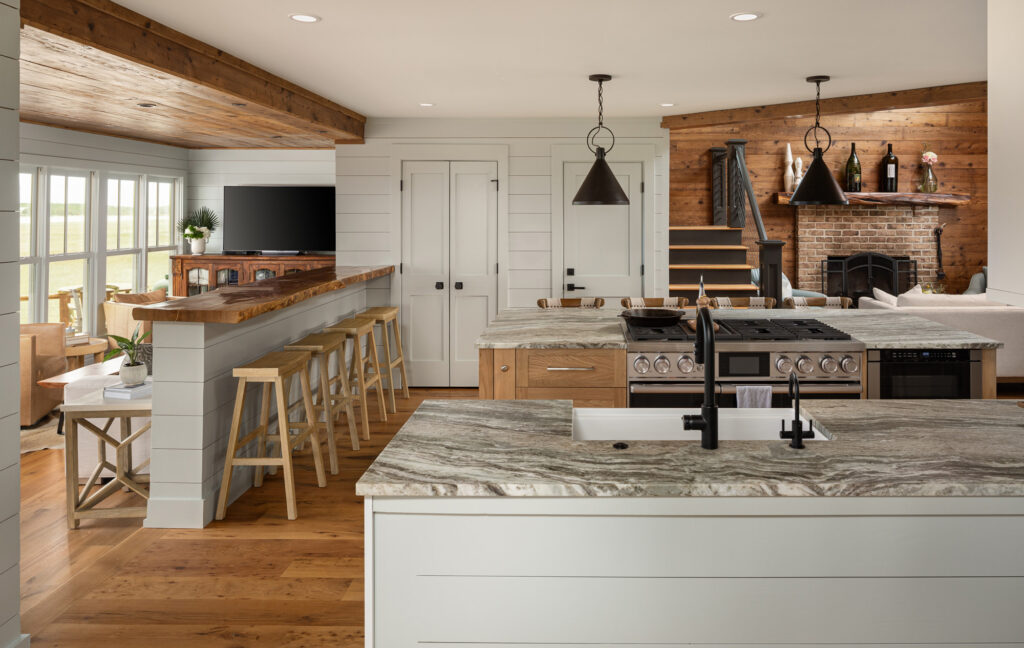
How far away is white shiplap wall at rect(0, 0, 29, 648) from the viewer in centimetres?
253

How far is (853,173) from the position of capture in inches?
422

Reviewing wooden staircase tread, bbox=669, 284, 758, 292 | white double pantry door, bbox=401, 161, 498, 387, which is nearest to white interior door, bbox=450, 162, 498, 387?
white double pantry door, bbox=401, 161, 498, 387

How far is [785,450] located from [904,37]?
2.99 metres

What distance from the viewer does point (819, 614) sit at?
6.06 ft

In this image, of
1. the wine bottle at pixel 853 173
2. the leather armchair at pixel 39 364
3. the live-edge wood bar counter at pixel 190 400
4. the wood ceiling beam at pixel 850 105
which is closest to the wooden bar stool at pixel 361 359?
the live-edge wood bar counter at pixel 190 400

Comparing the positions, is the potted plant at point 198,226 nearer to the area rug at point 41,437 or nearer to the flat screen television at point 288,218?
the flat screen television at point 288,218

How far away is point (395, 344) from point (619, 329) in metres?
3.37

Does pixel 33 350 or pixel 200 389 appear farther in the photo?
pixel 33 350

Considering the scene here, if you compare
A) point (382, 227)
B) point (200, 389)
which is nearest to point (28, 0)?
point (200, 389)

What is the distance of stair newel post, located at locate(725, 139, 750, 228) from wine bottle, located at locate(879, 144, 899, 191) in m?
2.44

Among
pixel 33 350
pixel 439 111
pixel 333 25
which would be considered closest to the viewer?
pixel 333 25

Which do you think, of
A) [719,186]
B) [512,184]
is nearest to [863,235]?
[719,186]

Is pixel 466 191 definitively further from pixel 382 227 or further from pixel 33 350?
pixel 33 350

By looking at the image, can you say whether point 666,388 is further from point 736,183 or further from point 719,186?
point 719,186
